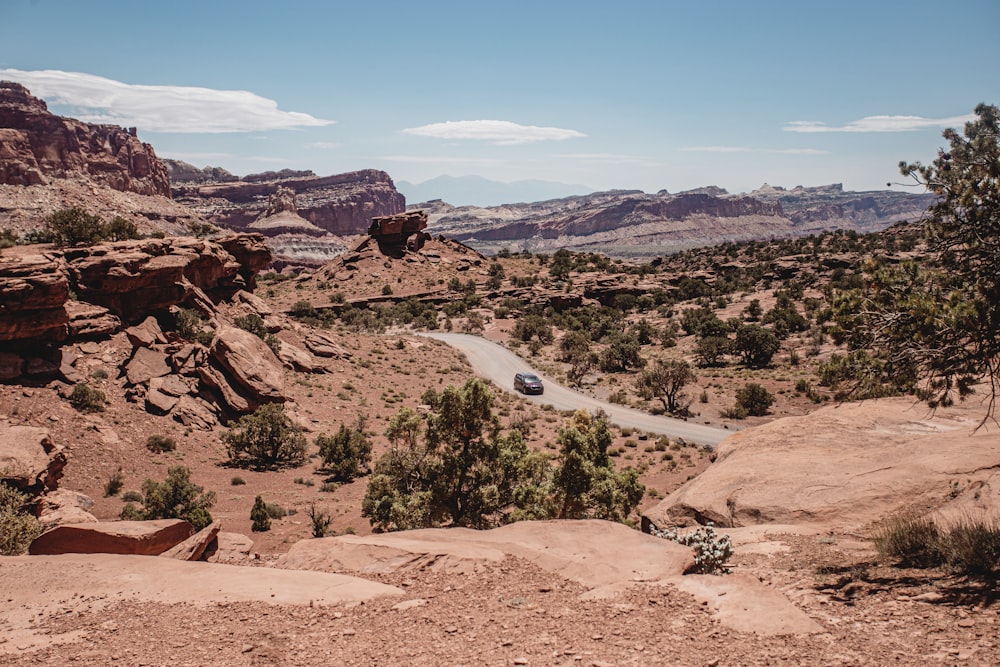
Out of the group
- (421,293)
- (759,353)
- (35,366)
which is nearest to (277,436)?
(35,366)

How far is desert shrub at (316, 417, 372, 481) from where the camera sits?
81.0 feet

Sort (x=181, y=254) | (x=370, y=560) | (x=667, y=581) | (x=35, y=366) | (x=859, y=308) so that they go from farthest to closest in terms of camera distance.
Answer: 1. (x=181, y=254)
2. (x=35, y=366)
3. (x=370, y=560)
4. (x=859, y=308)
5. (x=667, y=581)

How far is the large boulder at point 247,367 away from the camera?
2923 centimetres

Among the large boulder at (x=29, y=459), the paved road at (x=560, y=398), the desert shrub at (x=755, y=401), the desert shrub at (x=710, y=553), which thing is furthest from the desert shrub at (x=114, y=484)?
the desert shrub at (x=755, y=401)

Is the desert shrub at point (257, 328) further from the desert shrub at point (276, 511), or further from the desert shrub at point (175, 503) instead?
the desert shrub at point (276, 511)

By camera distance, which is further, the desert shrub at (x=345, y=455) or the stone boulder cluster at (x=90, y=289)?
the desert shrub at (x=345, y=455)

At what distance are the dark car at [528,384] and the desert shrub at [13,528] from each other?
103ft

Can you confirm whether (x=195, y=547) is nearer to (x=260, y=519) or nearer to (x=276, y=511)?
(x=260, y=519)

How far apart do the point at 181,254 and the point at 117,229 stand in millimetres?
10867

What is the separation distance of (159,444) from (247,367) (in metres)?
6.43

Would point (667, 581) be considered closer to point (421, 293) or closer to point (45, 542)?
point (45, 542)

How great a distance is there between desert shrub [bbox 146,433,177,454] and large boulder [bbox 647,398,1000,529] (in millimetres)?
20295

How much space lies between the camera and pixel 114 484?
68.0ft

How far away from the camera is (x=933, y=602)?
7.30 meters
